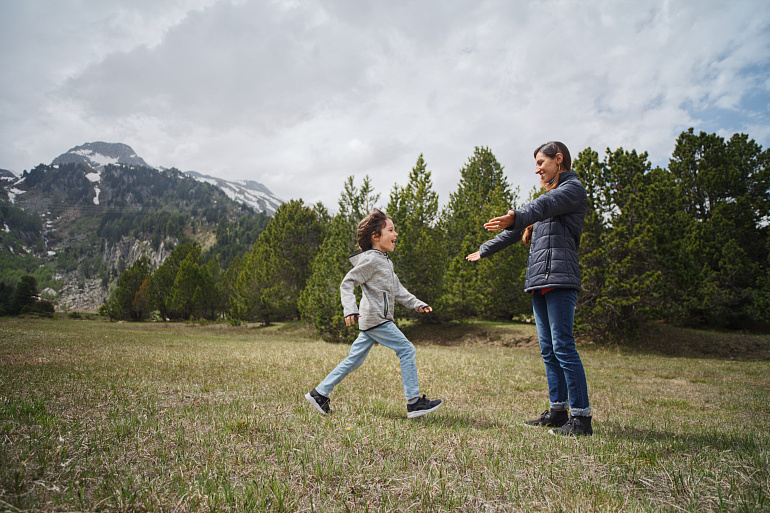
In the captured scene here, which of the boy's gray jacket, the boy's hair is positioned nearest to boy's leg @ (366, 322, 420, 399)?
the boy's gray jacket

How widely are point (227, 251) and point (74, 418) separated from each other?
468 ft

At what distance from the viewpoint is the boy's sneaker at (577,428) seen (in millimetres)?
3555

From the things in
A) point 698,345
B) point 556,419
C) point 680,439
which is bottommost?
point 698,345

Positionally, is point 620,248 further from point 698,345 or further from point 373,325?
point 373,325

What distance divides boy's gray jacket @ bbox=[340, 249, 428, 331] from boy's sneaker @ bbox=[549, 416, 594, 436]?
1.78 m

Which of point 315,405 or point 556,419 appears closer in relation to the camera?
point 556,419

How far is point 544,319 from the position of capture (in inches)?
157

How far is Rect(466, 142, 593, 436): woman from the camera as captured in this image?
3615mm

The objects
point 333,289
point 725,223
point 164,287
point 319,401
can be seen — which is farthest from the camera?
point 164,287

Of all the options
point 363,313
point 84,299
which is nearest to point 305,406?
point 363,313

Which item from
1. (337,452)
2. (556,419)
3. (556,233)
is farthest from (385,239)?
(556,419)

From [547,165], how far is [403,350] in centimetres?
253

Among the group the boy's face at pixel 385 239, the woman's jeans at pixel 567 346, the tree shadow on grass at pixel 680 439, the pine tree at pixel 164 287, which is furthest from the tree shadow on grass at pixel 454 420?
the pine tree at pixel 164 287

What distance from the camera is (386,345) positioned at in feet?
13.9
